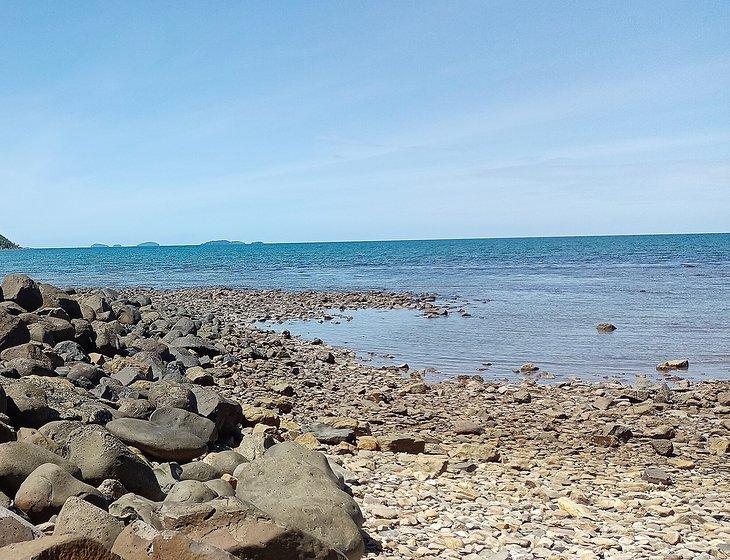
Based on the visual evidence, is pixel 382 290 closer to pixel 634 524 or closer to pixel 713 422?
pixel 713 422

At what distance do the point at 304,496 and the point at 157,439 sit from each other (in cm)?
228

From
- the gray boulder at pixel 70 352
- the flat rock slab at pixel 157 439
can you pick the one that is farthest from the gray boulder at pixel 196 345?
the flat rock slab at pixel 157 439

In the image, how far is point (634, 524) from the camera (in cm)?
717

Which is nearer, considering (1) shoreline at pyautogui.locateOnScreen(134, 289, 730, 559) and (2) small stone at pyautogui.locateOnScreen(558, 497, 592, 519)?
(1) shoreline at pyautogui.locateOnScreen(134, 289, 730, 559)

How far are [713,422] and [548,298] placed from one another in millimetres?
22325

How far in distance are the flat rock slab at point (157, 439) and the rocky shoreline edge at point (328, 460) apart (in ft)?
0.08

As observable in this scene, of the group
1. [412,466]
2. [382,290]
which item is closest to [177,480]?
[412,466]

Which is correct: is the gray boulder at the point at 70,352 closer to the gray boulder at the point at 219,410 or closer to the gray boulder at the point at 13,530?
the gray boulder at the point at 219,410

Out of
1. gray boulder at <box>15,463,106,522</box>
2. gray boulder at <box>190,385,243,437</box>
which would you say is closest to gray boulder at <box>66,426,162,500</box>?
gray boulder at <box>15,463,106,522</box>

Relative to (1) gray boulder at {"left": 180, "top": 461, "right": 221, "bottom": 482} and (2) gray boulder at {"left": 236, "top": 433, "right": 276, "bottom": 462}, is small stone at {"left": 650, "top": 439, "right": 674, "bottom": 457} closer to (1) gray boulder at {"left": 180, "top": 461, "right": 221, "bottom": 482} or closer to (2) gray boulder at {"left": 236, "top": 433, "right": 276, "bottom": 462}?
(2) gray boulder at {"left": 236, "top": 433, "right": 276, "bottom": 462}

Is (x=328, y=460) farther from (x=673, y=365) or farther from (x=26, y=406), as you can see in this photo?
(x=673, y=365)

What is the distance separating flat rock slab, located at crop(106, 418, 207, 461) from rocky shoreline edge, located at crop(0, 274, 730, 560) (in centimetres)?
2

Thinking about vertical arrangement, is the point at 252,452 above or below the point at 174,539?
below

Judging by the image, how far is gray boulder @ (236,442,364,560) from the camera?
594 centimetres
